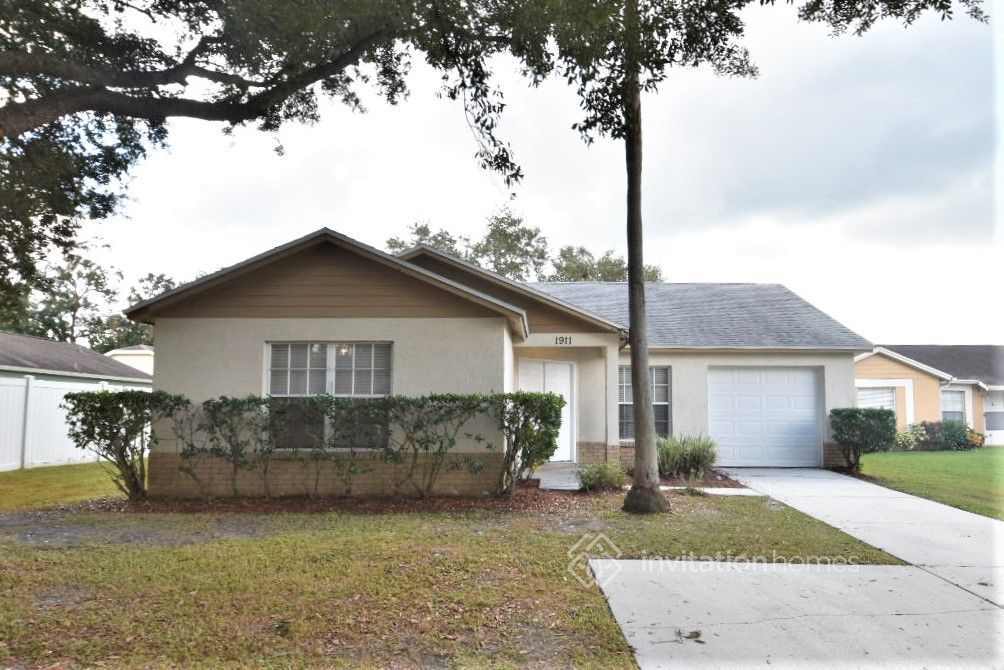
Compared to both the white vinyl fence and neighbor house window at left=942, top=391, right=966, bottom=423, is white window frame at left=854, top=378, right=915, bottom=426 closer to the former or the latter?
neighbor house window at left=942, top=391, right=966, bottom=423

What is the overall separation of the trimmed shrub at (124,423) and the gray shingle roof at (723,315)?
1014cm

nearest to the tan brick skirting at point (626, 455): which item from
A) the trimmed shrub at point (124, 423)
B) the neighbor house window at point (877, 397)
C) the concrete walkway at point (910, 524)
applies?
the concrete walkway at point (910, 524)

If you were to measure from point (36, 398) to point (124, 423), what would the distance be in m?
9.28

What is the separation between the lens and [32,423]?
53.2 ft

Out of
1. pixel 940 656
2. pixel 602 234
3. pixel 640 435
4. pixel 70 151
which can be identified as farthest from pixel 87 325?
pixel 940 656

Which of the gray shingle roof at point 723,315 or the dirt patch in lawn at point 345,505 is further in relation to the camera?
the gray shingle roof at point 723,315

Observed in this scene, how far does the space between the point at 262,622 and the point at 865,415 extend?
1298 cm

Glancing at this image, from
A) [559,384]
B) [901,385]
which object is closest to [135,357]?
[559,384]

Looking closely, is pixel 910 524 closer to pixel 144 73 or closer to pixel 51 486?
pixel 144 73

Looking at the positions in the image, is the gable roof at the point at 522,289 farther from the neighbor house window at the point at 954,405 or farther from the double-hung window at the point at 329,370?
the neighbor house window at the point at 954,405

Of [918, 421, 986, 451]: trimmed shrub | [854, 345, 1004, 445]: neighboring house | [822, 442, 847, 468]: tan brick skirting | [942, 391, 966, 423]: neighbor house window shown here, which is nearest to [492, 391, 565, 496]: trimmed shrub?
[822, 442, 847, 468]: tan brick skirting

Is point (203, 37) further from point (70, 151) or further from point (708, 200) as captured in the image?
point (708, 200)

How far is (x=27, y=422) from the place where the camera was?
52.5 feet

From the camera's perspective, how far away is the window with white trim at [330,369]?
1016 centimetres
